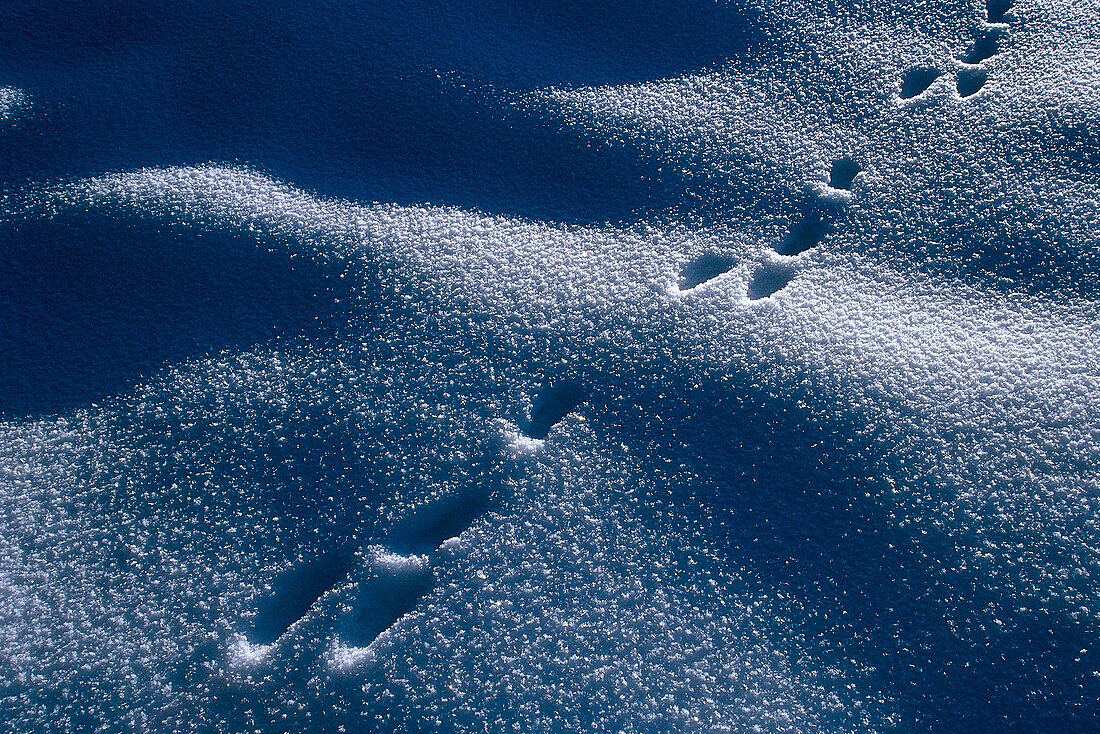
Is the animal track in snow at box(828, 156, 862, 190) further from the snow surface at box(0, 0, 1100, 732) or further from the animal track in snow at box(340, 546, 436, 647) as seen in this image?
the animal track in snow at box(340, 546, 436, 647)

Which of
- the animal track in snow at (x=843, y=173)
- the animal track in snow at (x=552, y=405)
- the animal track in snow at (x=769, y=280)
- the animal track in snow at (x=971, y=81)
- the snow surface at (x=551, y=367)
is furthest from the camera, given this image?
the animal track in snow at (x=971, y=81)

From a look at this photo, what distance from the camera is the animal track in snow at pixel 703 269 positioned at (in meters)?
1.32

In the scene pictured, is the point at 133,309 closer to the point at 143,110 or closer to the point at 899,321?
the point at 143,110

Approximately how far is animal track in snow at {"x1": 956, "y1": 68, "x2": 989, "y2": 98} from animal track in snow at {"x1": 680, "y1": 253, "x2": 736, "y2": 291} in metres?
0.66

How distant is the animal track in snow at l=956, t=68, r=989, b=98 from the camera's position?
1529 millimetres

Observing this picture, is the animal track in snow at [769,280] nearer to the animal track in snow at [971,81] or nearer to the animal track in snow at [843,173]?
the animal track in snow at [843,173]

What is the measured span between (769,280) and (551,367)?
0.42 m

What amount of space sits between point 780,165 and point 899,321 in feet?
1.28

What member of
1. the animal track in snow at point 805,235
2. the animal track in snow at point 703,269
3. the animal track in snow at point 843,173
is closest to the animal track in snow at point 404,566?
the animal track in snow at point 703,269

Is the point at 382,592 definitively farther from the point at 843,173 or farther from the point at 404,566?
the point at 843,173

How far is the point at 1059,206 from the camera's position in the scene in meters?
1.34

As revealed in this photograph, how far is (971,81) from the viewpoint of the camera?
60.6 inches

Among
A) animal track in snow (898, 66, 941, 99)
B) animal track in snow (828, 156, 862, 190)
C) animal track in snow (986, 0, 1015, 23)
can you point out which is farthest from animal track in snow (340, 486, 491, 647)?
animal track in snow (986, 0, 1015, 23)

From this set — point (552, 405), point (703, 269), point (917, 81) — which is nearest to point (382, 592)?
point (552, 405)
